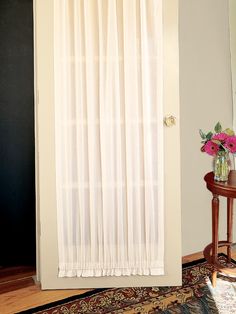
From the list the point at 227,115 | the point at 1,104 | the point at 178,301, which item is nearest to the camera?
the point at 178,301

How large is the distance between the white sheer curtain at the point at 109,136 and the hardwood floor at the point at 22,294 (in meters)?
0.14

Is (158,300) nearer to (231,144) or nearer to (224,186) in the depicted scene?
(224,186)

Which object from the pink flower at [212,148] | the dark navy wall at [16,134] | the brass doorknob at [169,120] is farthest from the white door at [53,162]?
the dark navy wall at [16,134]

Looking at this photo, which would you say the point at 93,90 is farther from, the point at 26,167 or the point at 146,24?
the point at 26,167

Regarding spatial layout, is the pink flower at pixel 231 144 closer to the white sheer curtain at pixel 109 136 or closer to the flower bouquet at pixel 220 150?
the flower bouquet at pixel 220 150

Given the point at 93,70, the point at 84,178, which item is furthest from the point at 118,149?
the point at 93,70

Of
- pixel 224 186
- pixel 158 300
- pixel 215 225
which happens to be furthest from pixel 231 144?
pixel 158 300

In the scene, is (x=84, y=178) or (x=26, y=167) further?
(x=26, y=167)

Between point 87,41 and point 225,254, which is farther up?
point 87,41

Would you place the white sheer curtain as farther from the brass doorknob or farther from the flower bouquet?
the flower bouquet

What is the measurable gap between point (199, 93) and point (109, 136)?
3.01 ft

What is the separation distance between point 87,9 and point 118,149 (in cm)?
84

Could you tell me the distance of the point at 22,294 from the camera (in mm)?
1924

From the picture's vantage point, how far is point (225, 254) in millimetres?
2424
